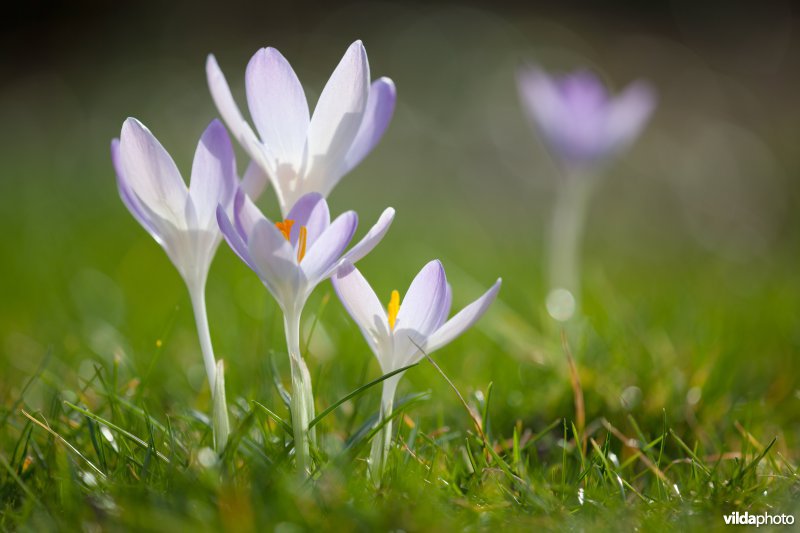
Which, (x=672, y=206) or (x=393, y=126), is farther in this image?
(x=393, y=126)

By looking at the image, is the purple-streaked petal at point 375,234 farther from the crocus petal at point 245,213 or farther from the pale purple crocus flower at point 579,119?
the pale purple crocus flower at point 579,119

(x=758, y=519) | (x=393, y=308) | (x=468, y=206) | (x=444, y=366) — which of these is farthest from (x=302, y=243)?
(x=468, y=206)

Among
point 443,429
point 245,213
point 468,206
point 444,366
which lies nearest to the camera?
point 245,213

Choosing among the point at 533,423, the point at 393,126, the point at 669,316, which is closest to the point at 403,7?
the point at 393,126

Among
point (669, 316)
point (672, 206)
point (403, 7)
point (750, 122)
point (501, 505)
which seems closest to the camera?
point (501, 505)

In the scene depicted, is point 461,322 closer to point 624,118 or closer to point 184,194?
point 184,194

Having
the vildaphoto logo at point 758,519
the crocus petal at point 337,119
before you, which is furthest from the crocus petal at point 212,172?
the vildaphoto logo at point 758,519

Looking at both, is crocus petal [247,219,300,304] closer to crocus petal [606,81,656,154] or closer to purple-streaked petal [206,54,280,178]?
purple-streaked petal [206,54,280,178]

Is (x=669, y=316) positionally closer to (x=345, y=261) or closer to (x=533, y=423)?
(x=533, y=423)
